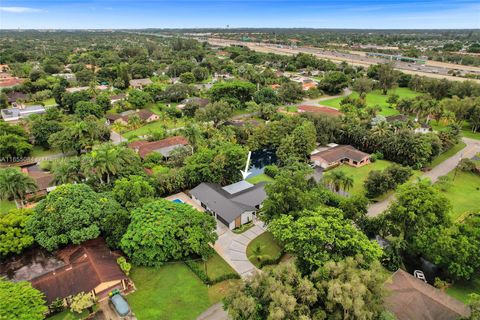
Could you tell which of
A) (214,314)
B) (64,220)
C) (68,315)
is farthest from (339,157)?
(68,315)

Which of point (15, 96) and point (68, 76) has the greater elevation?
point (68, 76)

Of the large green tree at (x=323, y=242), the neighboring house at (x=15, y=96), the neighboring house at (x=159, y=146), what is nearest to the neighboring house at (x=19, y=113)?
the neighboring house at (x=15, y=96)

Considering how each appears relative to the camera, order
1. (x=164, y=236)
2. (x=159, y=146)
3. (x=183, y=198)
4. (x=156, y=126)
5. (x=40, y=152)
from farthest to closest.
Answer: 1. (x=156, y=126)
2. (x=40, y=152)
3. (x=159, y=146)
4. (x=183, y=198)
5. (x=164, y=236)

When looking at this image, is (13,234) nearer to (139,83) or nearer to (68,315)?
(68,315)

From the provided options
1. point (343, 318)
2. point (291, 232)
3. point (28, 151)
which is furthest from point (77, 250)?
point (28, 151)

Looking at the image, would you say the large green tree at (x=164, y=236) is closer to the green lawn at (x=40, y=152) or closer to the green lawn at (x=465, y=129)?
the green lawn at (x=40, y=152)

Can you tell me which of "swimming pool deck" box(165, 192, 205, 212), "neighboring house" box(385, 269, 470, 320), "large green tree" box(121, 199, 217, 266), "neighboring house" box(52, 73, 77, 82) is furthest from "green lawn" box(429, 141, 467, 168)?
"neighboring house" box(52, 73, 77, 82)
